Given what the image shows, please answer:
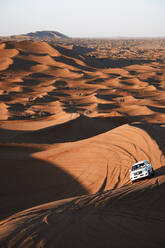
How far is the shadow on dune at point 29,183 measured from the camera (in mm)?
8664

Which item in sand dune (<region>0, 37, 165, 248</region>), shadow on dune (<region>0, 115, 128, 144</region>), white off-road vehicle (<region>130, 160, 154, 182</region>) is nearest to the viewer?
sand dune (<region>0, 37, 165, 248</region>)

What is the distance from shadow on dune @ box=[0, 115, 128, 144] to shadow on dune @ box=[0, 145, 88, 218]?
7.84 ft

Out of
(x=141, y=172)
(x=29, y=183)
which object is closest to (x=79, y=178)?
(x=29, y=183)

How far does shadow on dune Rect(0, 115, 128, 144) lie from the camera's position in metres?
14.8

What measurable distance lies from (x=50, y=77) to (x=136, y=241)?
39.0 metres

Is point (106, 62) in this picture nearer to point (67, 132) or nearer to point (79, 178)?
point (67, 132)

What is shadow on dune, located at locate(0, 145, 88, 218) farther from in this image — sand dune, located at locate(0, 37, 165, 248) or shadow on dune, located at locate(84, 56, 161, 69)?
shadow on dune, located at locate(84, 56, 161, 69)

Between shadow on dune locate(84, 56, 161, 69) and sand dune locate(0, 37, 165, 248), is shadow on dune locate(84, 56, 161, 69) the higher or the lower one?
the higher one

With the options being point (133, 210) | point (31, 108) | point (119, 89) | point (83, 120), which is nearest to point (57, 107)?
point (31, 108)

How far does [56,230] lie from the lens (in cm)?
507

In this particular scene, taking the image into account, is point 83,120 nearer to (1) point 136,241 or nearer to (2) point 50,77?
(1) point 136,241

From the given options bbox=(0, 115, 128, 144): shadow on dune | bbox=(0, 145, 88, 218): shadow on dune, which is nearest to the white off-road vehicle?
bbox=(0, 145, 88, 218): shadow on dune

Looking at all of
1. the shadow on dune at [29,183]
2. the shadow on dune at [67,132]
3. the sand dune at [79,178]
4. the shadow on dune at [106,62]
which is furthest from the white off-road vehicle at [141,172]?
the shadow on dune at [106,62]

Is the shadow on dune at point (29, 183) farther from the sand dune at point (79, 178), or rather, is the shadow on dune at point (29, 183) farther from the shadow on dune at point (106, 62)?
the shadow on dune at point (106, 62)
